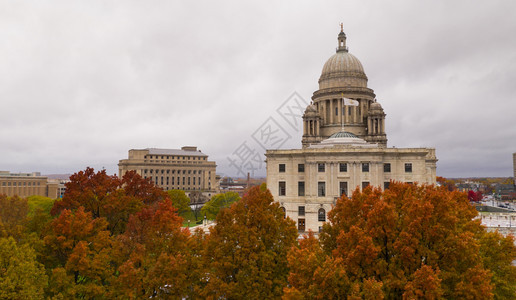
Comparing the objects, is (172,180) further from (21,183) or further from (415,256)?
(415,256)

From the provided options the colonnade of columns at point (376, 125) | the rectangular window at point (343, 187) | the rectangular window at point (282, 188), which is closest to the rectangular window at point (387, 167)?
the rectangular window at point (343, 187)

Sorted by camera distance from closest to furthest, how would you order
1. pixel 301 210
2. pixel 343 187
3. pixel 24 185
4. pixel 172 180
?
pixel 343 187
pixel 301 210
pixel 24 185
pixel 172 180

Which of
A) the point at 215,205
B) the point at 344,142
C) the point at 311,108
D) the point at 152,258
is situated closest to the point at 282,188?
the point at 344,142

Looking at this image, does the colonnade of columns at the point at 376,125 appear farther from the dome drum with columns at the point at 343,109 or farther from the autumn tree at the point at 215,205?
the autumn tree at the point at 215,205

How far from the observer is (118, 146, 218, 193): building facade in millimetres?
148375

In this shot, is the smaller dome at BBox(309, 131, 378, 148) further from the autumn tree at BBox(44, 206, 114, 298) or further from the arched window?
the autumn tree at BBox(44, 206, 114, 298)

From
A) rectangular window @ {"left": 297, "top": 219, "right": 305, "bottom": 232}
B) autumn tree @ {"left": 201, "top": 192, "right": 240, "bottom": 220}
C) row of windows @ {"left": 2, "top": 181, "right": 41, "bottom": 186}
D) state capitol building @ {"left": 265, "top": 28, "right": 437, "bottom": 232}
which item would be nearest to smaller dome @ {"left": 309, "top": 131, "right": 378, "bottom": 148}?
state capitol building @ {"left": 265, "top": 28, "right": 437, "bottom": 232}

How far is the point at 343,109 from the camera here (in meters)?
77.3

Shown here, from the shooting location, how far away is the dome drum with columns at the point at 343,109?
74394mm

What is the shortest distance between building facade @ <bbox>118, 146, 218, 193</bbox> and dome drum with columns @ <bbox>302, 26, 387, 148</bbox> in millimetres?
88152

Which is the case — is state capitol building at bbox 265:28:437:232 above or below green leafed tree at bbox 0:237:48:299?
above

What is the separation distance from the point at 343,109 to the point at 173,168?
97.8 metres

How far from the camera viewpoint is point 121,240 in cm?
2472

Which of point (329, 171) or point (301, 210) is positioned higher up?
point (329, 171)
